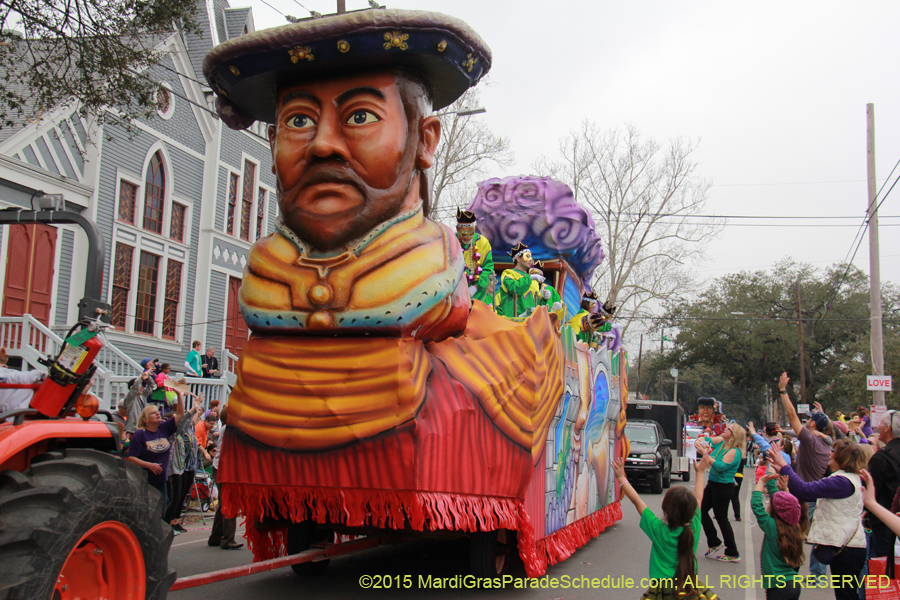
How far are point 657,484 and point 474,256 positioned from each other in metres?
12.2

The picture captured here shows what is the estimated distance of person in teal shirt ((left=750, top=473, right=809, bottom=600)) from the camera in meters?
4.97

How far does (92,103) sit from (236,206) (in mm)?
11215

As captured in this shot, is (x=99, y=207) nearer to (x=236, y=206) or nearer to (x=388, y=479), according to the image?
(x=236, y=206)

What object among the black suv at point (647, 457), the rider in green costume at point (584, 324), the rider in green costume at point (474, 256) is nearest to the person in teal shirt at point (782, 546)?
A: the rider in green costume at point (474, 256)

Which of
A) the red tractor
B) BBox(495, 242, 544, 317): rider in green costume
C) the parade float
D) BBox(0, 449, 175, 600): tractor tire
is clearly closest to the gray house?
BBox(495, 242, 544, 317): rider in green costume

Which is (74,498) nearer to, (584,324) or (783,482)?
(783,482)

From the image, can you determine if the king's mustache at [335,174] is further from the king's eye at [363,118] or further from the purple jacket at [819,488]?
the purple jacket at [819,488]

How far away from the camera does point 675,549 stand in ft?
14.6

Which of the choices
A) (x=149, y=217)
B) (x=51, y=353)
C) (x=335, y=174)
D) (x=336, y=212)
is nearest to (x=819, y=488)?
(x=336, y=212)

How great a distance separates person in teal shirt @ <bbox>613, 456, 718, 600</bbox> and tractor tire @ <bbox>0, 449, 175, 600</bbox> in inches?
108

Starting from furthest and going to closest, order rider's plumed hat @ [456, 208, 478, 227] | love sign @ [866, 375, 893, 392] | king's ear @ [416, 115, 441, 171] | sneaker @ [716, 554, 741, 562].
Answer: love sign @ [866, 375, 893, 392]
sneaker @ [716, 554, 741, 562]
rider's plumed hat @ [456, 208, 478, 227]
king's ear @ [416, 115, 441, 171]

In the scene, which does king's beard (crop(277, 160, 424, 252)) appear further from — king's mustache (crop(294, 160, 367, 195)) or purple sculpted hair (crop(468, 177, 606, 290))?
purple sculpted hair (crop(468, 177, 606, 290))

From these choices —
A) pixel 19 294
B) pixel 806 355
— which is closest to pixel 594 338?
pixel 19 294

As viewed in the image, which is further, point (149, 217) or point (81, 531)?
point (149, 217)
